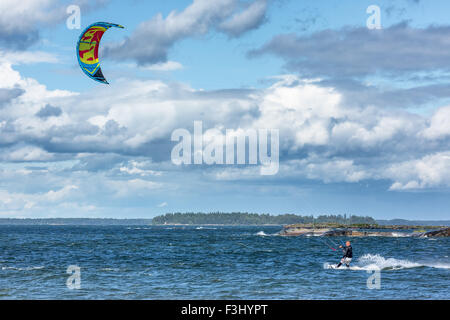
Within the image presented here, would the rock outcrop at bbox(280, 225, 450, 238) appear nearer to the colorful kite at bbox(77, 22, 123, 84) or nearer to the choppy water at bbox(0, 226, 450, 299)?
the choppy water at bbox(0, 226, 450, 299)

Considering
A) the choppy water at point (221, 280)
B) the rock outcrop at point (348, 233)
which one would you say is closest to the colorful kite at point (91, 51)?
the choppy water at point (221, 280)

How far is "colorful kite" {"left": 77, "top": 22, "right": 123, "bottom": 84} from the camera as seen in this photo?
35875mm

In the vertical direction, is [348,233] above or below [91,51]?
below

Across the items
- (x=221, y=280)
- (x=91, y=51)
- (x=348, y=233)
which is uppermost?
(x=91, y=51)

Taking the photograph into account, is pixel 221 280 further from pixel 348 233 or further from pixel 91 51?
pixel 348 233

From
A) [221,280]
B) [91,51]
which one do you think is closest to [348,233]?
[221,280]

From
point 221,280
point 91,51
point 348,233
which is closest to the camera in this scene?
point 91,51

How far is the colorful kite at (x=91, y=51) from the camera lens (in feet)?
118

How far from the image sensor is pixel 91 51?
37125 millimetres

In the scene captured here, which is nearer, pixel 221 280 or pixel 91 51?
pixel 91 51

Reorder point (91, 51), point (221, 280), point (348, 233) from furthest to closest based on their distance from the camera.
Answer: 1. point (348, 233)
2. point (221, 280)
3. point (91, 51)
